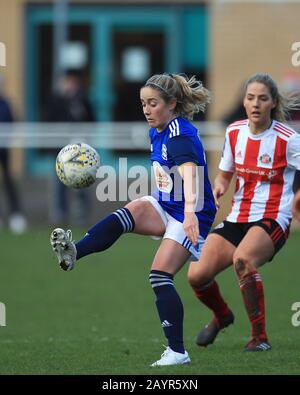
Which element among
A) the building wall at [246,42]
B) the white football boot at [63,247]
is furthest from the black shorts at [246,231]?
the building wall at [246,42]

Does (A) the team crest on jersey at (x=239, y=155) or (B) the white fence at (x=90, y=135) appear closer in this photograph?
(A) the team crest on jersey at (x=239, y=155)

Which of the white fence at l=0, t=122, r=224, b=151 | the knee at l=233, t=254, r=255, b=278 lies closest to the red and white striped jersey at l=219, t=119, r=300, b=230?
the knee at l=233, t=254, r=255, b=278

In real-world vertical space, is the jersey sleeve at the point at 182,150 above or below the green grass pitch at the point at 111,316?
above

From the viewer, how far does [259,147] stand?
777cm

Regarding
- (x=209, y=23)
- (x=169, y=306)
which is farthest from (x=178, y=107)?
(x=209, y=23)

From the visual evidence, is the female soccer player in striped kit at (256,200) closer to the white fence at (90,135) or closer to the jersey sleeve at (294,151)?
the jersey sleeve at (294,151)

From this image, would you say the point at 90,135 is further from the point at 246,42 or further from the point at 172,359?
the point at 172,359

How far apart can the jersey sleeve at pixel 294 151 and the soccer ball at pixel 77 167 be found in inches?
52.8

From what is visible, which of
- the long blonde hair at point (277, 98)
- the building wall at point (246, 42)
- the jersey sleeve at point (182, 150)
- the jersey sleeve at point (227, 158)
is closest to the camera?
the jersey sleeve at point (182, 150)

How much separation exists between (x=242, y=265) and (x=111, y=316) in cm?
307

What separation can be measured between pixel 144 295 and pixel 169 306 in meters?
4.77

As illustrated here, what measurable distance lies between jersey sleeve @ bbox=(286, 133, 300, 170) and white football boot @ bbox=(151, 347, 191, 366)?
1.57 meters

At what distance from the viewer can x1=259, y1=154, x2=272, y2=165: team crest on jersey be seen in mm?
7746

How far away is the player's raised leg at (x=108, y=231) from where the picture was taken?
706 centimetres
